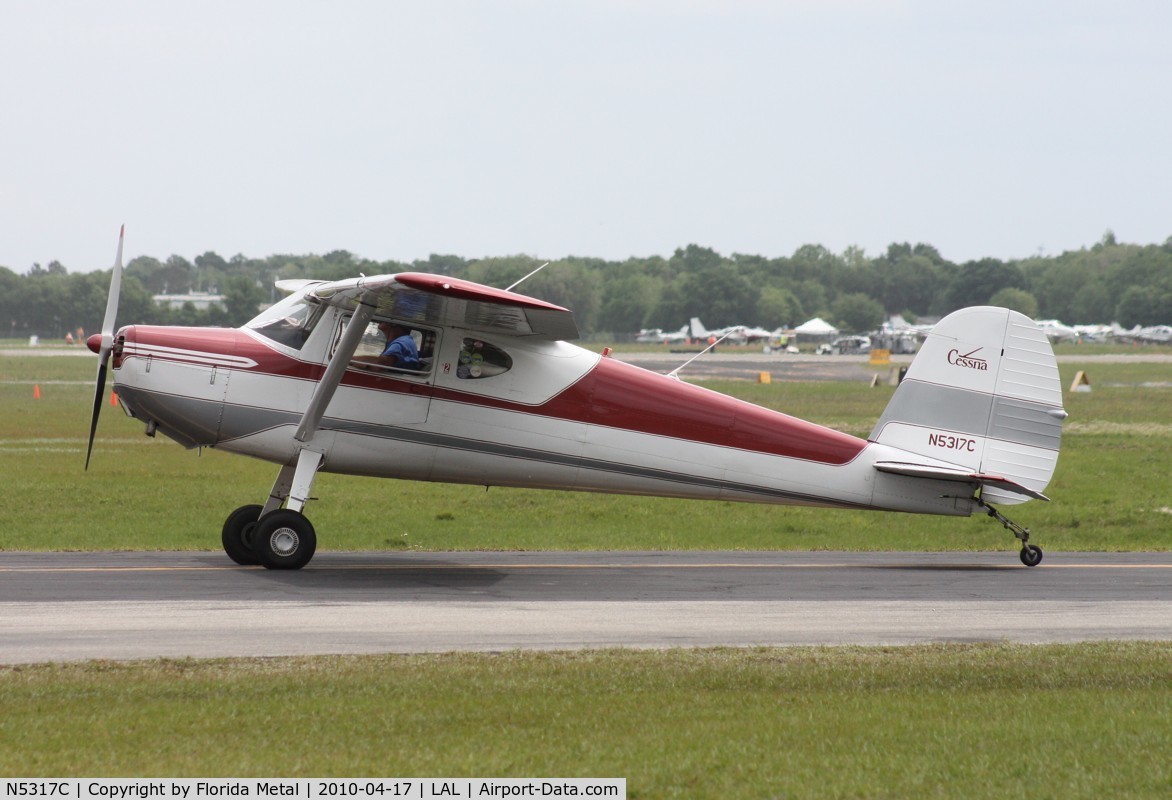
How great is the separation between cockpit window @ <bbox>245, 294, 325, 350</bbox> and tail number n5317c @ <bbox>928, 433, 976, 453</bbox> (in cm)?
722

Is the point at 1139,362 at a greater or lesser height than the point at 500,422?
greater

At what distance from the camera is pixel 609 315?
140 m

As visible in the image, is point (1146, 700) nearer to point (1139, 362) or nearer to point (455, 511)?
point (455, 511)

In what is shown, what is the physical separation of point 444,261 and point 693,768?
299 ft

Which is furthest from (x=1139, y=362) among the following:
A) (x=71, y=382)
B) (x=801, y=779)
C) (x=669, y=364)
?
(x=801, y=779)

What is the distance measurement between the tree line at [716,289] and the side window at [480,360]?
77.2 metres

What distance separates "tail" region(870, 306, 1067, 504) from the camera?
47.7 feet

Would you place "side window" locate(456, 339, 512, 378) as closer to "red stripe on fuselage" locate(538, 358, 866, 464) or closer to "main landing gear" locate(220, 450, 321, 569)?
"red stripe on fuselage" locate(538, 358, 866, 464)

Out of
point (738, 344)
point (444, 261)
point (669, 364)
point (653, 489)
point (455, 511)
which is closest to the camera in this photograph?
point (653, 489)

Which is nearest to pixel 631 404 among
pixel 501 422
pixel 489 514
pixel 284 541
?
pixel 501 422

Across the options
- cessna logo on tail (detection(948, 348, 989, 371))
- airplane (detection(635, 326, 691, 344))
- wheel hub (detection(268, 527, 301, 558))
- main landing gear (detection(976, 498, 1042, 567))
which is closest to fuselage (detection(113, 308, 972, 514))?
main landing gear (detection(976, 498, 1042, 567))

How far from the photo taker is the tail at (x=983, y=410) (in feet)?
47.7

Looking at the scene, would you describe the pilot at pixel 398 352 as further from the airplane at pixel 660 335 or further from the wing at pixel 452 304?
the airplane at pixel 660 335

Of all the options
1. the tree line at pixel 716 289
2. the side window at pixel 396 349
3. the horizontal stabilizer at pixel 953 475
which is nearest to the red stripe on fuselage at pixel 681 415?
the horizontal stabilizer at pixel 953 475
